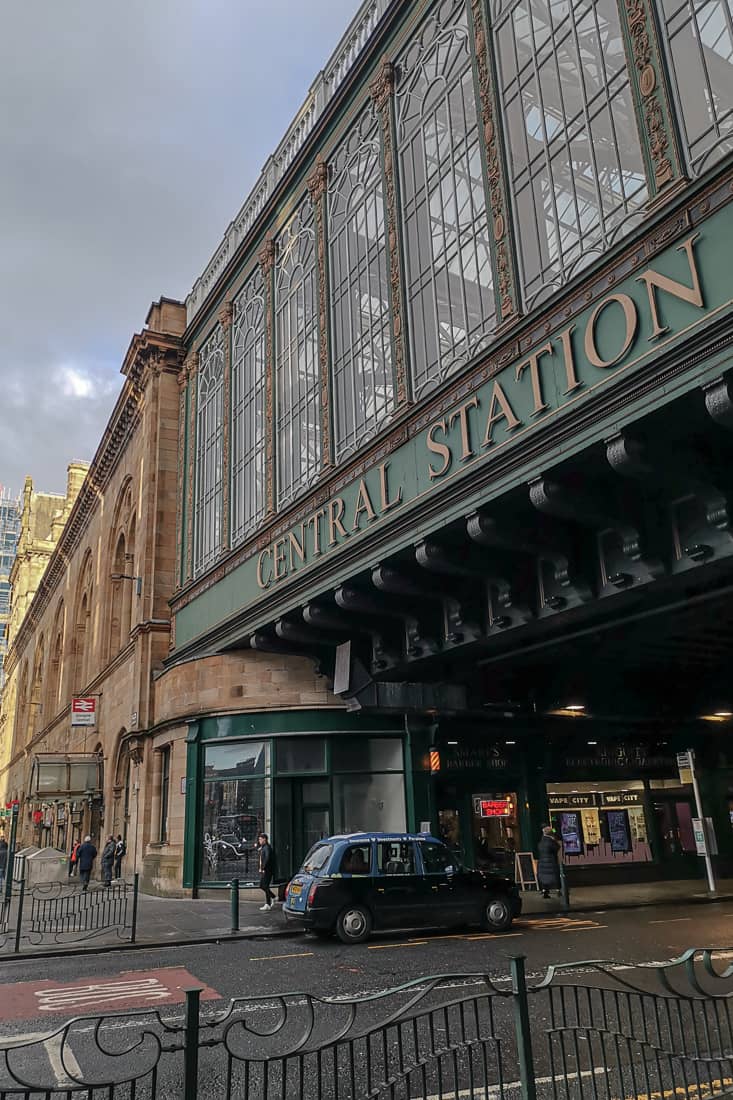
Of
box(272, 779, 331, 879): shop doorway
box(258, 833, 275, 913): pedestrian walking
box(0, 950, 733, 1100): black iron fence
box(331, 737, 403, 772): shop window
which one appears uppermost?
box(331, 737, 403, 772): shop window

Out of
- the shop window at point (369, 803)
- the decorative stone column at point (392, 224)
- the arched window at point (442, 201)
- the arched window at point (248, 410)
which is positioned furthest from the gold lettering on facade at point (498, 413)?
the shop window at point (369, 803)

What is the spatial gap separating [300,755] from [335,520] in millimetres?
7330

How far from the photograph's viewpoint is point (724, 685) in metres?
23.3

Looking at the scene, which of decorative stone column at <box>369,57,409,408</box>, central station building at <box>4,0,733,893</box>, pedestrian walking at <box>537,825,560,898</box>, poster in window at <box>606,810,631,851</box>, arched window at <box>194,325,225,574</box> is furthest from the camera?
arched window at <box>194,325,225,574</box>

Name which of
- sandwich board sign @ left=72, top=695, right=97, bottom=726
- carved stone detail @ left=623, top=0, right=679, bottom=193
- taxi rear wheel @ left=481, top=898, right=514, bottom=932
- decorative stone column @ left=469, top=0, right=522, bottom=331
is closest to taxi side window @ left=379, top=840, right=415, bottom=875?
taxi rear wheel @ left=481, top=898, right=514, bottom=932

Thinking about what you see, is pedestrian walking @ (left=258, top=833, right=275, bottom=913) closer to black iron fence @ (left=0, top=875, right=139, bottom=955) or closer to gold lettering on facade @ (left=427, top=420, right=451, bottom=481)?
black iron fence @ (left=0, top=875, right=139, bottom=955)

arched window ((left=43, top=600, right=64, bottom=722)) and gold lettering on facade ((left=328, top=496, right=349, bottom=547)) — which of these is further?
arched window ((left=43, top=600, right=64, bottom=722))

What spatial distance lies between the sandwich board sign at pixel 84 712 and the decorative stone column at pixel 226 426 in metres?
13.8

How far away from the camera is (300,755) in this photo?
22969 mm

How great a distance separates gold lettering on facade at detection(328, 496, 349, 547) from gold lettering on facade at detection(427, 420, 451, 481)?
3.44 m

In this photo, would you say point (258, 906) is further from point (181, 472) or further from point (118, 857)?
point (181, 472)

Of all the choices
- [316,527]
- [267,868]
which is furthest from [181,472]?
[267,868]

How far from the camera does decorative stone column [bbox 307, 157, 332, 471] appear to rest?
21.1 m

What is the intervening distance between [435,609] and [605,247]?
8654 mm
